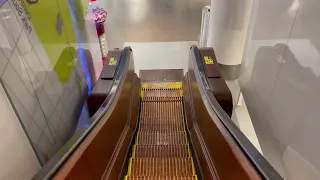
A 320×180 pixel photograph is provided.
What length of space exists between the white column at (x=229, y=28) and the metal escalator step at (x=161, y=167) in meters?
2.91

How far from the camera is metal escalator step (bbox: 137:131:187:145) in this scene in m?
3.49

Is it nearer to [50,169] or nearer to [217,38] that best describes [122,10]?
[217,38]

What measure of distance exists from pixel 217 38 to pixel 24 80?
3.98 meters

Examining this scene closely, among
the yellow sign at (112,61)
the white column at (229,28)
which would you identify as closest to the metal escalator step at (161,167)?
the yellow sign at (112,61)

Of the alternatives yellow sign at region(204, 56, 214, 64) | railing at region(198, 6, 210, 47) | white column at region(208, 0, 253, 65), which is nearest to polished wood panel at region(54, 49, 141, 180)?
yellow sign at region(204, 56, 214, 64)

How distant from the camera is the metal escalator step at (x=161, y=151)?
312 cm

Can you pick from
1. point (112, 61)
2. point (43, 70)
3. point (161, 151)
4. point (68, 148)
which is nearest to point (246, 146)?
point (68, 148)

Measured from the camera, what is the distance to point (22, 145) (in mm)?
1803

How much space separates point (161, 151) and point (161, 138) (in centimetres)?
37

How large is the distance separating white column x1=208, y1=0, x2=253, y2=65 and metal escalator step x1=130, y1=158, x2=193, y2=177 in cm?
291

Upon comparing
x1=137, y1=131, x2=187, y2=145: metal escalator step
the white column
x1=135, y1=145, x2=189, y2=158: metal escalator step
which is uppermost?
the white column

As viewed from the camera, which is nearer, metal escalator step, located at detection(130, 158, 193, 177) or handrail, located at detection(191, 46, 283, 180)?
handrail, located at detection(191, 46, 283, 180)

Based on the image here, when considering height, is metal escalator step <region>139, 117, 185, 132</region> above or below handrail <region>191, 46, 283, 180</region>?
below

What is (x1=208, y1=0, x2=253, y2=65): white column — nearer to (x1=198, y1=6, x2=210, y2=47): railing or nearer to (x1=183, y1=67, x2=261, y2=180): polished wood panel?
(x1=198, y1=6, x2=210, y2=47): railing
